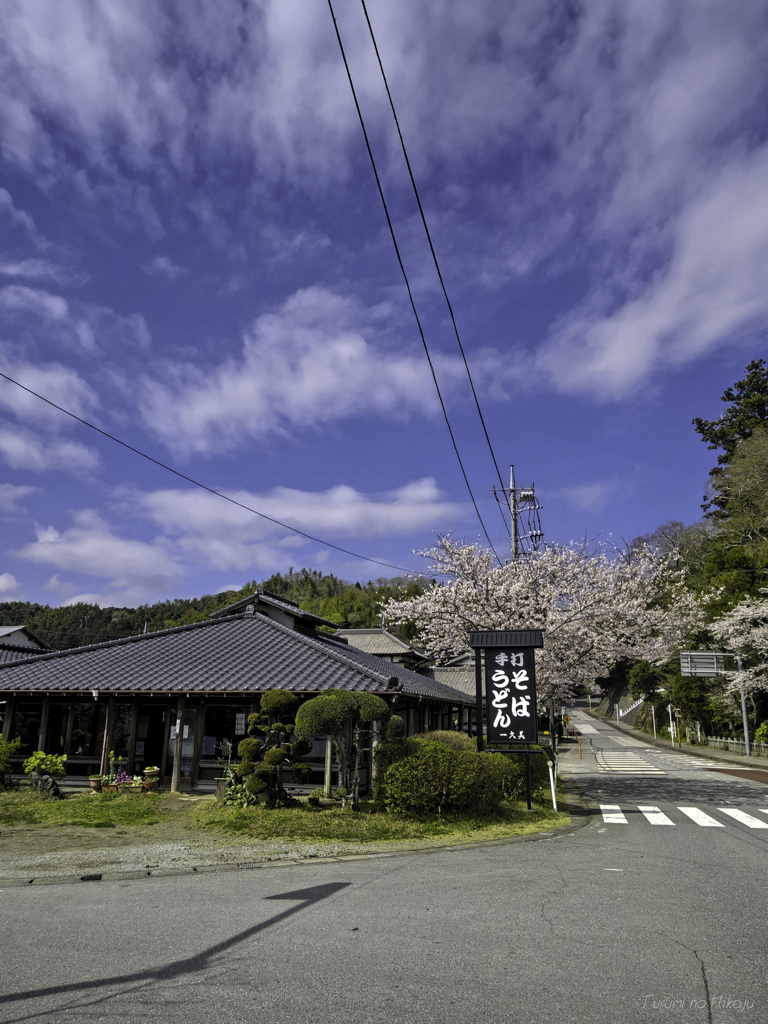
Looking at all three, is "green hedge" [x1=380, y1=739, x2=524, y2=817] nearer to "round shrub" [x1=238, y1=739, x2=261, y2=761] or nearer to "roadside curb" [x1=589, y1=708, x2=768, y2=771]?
"round shrub" [x1=238, y1=739, x2=261, y2=761]

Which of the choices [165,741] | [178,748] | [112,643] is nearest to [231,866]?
[178,748]

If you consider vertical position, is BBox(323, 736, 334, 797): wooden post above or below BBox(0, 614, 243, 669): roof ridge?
below

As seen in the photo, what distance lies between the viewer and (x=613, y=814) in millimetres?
14367

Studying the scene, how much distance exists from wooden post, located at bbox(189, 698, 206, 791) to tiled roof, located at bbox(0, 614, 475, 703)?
84 centimetres

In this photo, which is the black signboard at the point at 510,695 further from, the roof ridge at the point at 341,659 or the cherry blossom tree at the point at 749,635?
the cherry blossom tree at the point at 749,635

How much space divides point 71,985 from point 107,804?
10202 mm

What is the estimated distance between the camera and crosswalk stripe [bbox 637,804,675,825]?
13164 millimetres

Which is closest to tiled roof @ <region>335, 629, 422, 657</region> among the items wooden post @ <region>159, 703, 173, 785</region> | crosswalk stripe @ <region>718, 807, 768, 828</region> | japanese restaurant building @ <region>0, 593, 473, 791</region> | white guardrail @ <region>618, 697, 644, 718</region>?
japanese restaurant building @ <region>0, 593, 473, 791</region>

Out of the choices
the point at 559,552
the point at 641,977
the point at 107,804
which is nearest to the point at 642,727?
the point at 559,552

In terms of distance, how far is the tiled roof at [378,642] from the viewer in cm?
4146

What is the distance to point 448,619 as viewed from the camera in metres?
19.7

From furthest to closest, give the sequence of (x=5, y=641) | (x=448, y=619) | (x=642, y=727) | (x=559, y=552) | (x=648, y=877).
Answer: (x=642, y=727) < (x=5, y=641) < (x=559, y=552) < (x=448, y=619) < (x=648, y=877)

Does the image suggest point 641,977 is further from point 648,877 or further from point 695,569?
point 695,569

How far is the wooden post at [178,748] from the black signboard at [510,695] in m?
7.36
